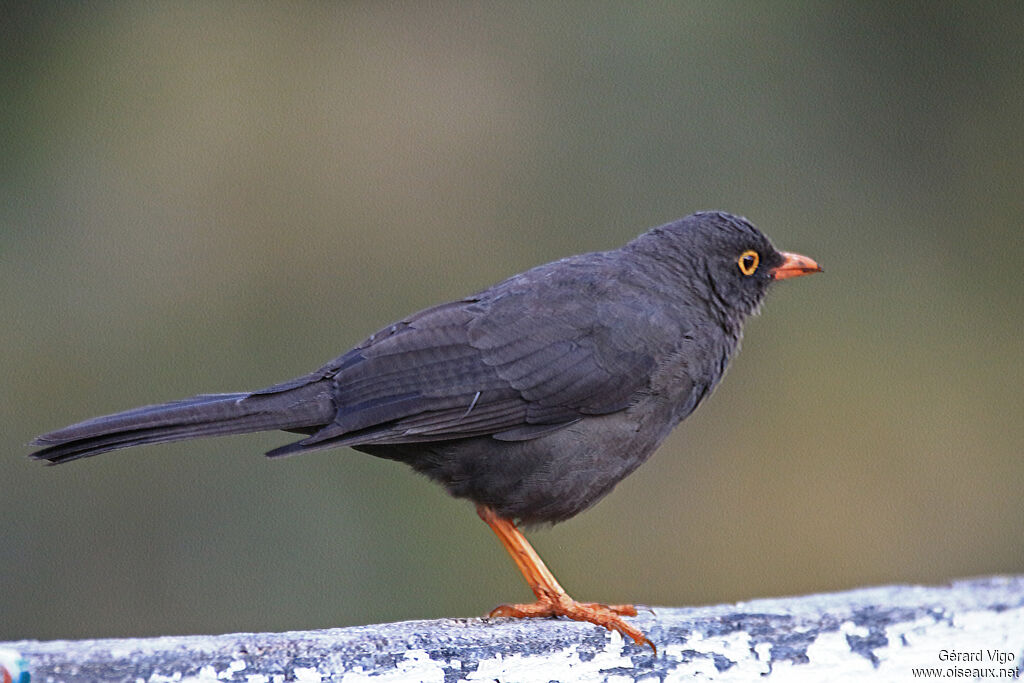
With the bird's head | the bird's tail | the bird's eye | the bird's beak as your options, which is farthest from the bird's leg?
the bird's beak

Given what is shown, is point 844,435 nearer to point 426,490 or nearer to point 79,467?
point 426,490

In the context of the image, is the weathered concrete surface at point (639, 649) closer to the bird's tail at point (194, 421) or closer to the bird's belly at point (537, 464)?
the bird's belly at point (537, 464)

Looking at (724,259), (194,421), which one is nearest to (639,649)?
(194,421)

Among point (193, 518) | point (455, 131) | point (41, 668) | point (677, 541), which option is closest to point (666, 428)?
point (41, 668)

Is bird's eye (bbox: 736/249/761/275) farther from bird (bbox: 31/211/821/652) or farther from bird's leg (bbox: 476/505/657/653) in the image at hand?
bird's leg (bbox: 476/505/657/653)

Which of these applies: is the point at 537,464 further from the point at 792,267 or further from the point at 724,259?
the point at 792,267
